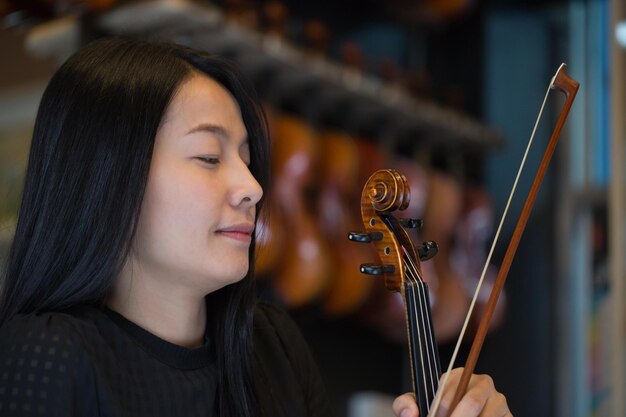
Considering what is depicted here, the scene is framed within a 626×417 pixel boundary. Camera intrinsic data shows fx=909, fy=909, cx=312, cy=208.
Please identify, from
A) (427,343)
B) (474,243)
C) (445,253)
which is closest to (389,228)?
(427,343)

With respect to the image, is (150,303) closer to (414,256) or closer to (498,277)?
(414,256)

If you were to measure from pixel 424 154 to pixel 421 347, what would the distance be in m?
2.17

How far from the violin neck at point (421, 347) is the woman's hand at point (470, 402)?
0.04 ft

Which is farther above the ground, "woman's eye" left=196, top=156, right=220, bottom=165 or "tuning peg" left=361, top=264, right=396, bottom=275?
"woman's eye" left=196, top=156, right=220, bottom=165

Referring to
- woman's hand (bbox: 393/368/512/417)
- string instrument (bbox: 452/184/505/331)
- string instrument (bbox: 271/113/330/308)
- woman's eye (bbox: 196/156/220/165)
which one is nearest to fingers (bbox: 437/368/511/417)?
woman's hand (bbox: 393/368/512/417)

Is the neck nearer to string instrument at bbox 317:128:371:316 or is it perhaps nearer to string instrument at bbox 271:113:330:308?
string instrument at bbox 271:113:330:308

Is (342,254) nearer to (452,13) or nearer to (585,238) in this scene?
(452,13)

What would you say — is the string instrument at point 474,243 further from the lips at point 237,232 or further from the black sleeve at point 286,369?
the lips at point 237,232

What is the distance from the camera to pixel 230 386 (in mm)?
1198

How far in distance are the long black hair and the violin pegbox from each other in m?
0.28

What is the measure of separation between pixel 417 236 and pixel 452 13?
0.91 m

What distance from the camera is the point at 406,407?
1004 millimetres

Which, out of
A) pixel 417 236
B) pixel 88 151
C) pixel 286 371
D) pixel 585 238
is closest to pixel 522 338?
pixel 585 238

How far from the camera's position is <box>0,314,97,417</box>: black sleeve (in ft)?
3.25
